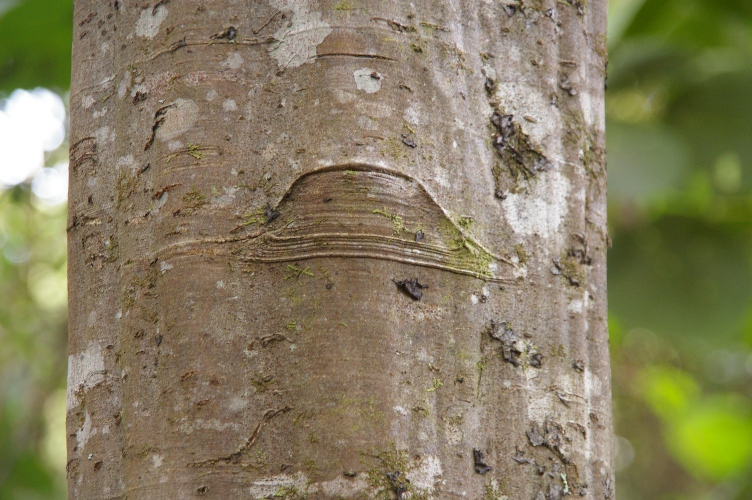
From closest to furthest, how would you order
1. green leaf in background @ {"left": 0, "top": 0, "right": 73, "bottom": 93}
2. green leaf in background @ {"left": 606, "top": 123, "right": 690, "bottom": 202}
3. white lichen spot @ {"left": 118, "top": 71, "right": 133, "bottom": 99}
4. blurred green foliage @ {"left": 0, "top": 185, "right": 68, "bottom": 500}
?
white lichen spot @ {"left": 118, "top": 71, "right": 133, "bottom": 99} < green leaf in background @ {"left": 0, "top": 0, "right": 73, "bottom": 93} < green leaf in background @ {"left": 606, "top": 123, "right": 690, "bottom": 202} < blurred green foliage @ {"left": 0, "top": 185, "right": 68, "bottom": 500}

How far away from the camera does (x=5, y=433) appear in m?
4.35

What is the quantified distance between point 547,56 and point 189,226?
59 cm

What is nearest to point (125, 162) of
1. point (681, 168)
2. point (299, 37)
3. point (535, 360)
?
point (299, 37)

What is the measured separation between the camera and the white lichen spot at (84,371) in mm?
1036

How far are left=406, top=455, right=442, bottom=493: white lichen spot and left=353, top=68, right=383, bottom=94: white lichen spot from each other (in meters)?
0.48

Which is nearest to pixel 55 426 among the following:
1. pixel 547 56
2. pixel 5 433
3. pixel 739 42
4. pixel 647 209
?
pixel 5 433

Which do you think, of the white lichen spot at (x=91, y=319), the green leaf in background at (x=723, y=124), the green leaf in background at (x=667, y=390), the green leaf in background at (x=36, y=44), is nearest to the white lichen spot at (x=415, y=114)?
the white lichen spot at (x=91, y=319)

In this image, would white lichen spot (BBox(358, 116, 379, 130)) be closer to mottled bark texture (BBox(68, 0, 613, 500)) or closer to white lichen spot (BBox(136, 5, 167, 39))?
mottled bark texture (BBox(68, 0, 613, 500))

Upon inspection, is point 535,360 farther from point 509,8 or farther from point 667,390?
point 667,390

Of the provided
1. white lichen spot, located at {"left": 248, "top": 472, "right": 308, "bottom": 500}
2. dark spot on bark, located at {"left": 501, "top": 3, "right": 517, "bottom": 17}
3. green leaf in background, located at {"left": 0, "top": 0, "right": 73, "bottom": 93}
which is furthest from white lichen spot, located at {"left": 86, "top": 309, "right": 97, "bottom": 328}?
green leaf in background, located at {"left": 0, "top": 0, "right": 73, "bottom": 93}

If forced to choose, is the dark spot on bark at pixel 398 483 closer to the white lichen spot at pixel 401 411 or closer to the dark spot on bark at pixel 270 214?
the white lichen spot at pixel 401 411

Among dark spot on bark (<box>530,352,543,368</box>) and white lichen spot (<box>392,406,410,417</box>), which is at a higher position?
dark spot on bark (<box>530,352,543,368</box>)

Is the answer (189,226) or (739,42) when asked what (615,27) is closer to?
(739,42)

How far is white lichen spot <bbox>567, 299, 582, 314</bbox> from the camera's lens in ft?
3.48
